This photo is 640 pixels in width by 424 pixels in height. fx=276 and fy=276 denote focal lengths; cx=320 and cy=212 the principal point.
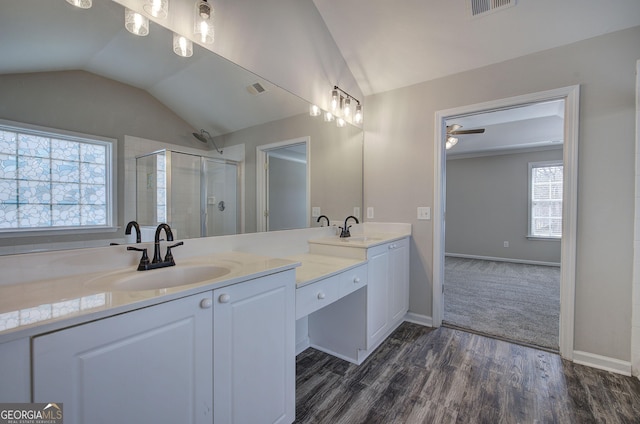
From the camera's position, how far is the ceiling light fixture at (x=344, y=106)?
8.22ft

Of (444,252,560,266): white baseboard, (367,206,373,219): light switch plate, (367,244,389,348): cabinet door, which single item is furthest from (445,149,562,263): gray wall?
(367,244,389,348): cabinet door

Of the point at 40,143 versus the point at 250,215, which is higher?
the point at 40,143

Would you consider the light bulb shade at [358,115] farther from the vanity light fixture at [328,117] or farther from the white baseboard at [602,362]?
the white baseboard at [602,362]

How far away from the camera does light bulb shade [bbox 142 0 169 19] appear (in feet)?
4.18

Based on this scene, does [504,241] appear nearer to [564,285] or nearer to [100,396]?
[564,285]

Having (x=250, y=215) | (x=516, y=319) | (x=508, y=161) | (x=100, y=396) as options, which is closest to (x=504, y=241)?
(x=508, y=161)

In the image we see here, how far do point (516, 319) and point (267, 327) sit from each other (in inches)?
108

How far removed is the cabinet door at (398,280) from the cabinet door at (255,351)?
1264mm

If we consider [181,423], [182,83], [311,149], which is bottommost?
[181,423]

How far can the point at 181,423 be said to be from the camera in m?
0.92

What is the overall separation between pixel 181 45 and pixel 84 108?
1.83 feet

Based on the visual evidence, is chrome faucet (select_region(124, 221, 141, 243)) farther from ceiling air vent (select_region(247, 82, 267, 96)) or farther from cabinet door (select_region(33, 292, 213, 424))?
ceiling air vent (select_region(247, 82, 267, 96))

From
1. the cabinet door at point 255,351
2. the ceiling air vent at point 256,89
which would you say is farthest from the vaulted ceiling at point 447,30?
the cabinet door at point 255,351

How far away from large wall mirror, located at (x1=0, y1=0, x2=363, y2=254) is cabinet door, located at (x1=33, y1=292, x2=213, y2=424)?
0.60 metres
